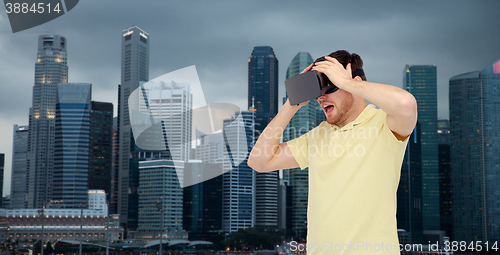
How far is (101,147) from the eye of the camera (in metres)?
82.0

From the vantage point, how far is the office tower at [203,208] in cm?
6003

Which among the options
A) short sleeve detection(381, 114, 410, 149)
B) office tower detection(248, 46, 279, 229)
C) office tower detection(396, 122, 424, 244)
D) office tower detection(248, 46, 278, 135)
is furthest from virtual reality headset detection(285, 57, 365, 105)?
office tower detection(248, 46, 278, 135)

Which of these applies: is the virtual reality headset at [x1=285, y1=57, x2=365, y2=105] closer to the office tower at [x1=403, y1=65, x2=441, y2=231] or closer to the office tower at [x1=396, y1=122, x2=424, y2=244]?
the office tower at [x1=396, y1=122, x2=424, y2=244]

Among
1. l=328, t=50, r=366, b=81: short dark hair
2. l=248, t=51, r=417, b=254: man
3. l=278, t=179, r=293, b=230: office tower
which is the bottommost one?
l=278, t=179, r=293, b=230: office tower

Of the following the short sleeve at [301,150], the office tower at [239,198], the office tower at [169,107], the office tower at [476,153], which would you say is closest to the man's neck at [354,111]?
the short sleeve at [301,150]

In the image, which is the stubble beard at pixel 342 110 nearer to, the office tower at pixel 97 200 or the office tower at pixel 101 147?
the office tower at pixel 97 200

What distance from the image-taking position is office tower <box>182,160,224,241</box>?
197 ft

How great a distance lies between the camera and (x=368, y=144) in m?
0.94

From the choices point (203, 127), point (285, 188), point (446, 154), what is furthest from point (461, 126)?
point (203, 127)

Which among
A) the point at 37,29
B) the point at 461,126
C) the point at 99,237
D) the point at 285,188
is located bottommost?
the point at 99,237

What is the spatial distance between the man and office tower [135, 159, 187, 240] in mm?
59119

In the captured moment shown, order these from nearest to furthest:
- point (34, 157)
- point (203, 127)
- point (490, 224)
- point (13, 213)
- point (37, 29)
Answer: point (37, 29) → point (203, 127) → point (13, 213) → point (490, 224) → point (34, 157)

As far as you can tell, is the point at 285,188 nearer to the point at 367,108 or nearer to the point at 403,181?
the point at 403,181

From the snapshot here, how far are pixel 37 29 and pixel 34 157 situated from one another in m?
91.6
